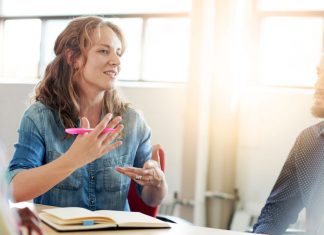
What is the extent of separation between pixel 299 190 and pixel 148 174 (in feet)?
1.87

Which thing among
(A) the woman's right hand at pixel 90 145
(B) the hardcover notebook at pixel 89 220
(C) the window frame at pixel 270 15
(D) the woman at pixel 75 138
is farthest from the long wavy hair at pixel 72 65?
(C) the window frame at pixel 270 15

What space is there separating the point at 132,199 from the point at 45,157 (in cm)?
40

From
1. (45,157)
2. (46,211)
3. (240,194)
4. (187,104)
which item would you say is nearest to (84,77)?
(45,157)

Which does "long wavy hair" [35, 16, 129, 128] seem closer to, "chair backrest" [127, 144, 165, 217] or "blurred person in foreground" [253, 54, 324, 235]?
"chair backrest" [127, 144, 165, 217]

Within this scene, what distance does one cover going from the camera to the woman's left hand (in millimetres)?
1938

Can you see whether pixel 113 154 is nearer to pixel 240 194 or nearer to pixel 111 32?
pixel 111 32

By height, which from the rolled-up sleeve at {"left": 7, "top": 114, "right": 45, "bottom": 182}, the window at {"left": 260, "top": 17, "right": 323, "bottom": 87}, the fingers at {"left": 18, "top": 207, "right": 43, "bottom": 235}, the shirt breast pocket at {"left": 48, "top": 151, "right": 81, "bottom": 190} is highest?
the window at {"left": 260, "top": 17, "right": 323, "bottom": 87}

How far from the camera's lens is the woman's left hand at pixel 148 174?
6.36ft

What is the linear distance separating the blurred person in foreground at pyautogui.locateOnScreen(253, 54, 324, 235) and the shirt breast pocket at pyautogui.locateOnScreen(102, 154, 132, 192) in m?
0.53

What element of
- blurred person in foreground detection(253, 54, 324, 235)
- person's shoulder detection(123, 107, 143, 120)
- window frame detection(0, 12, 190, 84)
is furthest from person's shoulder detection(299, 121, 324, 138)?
window frame detection(0, 12, 190, 84)

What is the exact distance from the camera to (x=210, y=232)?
5.57 feet

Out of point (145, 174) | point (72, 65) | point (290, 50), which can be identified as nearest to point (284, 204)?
point (145, 174)

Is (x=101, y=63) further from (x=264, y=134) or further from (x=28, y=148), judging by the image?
(x=264, y=134)

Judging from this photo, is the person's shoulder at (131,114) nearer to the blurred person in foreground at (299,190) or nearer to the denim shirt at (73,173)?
the denim shirt at (73,173)
